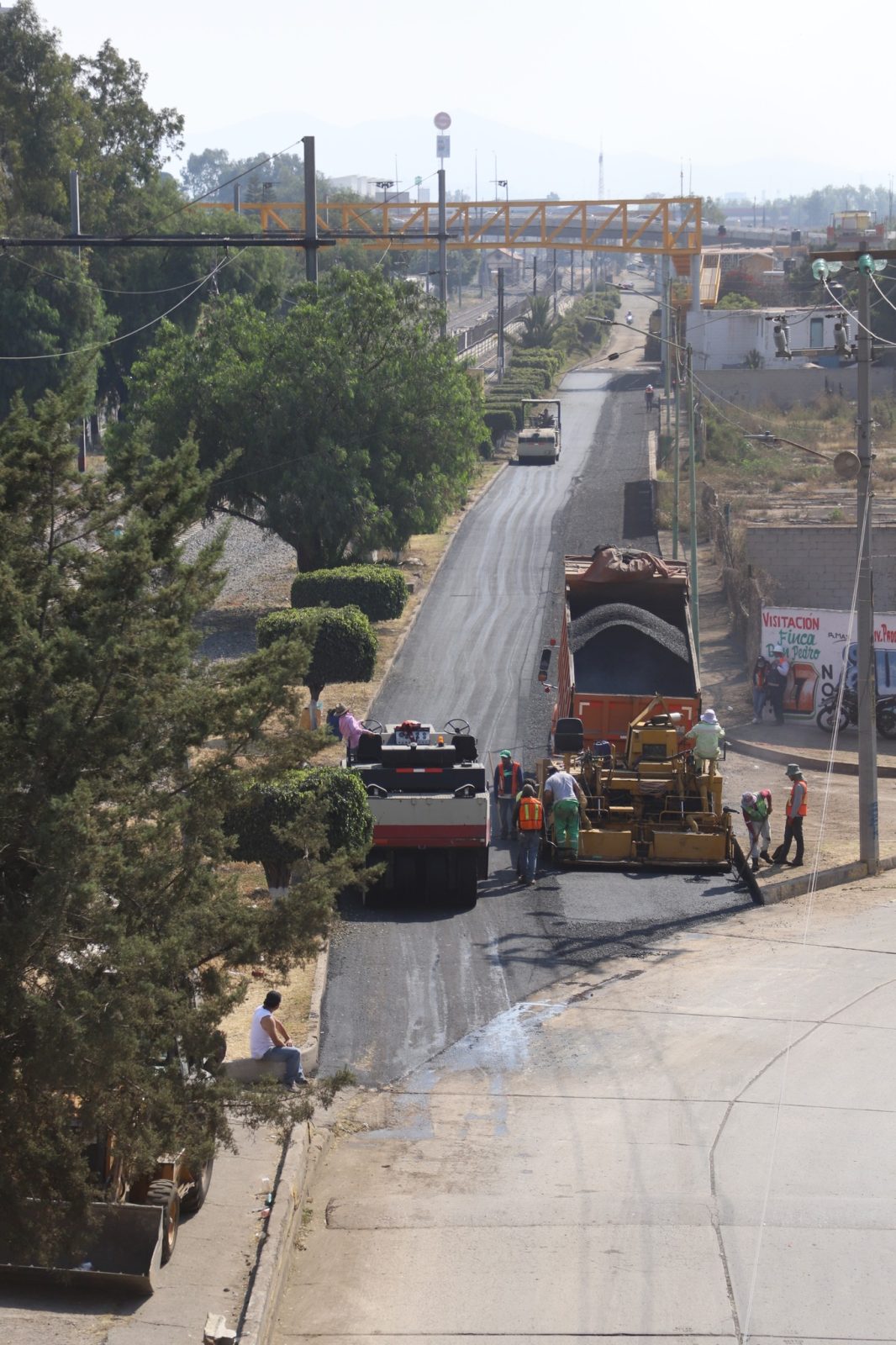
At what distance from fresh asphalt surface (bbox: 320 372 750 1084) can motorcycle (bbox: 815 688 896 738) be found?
5818 millimetres

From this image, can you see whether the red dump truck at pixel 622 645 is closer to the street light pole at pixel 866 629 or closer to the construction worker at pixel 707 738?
the construction worker at pixel 707 738

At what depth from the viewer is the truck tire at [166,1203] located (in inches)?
406

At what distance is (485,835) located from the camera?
19.2m

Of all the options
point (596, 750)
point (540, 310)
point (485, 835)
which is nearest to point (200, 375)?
point (596, 750)

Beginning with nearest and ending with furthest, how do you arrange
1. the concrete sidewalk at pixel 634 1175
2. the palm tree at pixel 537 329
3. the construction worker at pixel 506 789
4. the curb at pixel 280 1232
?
the curb at pixel 280 1232 < the concrete sidewalk at pixel 634 1175 < the construction worker at pixel 506 789 < the palm tree at pixel 537 329

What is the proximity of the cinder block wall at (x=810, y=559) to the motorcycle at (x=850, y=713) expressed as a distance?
32.8 feet

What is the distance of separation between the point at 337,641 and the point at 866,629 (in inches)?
540

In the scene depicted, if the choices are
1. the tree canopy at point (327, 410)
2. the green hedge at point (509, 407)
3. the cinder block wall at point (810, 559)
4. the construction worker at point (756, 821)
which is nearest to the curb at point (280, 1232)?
the construction worker at point (756, 821)

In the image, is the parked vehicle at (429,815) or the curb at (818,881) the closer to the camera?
the parked vehicle at (429,815)

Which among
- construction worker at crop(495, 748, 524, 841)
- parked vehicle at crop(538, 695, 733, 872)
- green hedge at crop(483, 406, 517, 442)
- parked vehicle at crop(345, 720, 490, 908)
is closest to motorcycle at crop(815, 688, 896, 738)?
parked vehicle at crop(538, 695, 733, 872)

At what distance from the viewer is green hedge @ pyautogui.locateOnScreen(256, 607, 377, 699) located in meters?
32.0

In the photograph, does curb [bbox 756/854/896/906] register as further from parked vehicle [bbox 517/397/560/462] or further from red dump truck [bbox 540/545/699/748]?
parked vehicle [bbox 517/397/560/462]

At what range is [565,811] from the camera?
68.1 ft

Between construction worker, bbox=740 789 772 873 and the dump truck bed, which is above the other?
the dump truck bed
